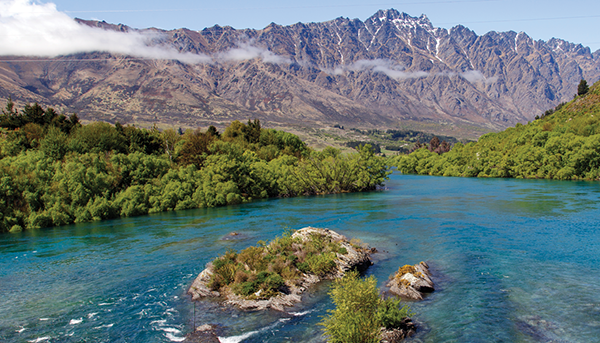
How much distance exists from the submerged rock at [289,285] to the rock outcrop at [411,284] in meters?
3.92

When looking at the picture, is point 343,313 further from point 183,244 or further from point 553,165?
point 553,165

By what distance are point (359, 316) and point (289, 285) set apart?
8.56 m

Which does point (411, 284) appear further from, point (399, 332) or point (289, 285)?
point (289, 285)

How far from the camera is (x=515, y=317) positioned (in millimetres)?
20391

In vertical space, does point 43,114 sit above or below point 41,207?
above

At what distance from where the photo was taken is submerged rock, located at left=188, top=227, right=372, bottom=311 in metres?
22.8

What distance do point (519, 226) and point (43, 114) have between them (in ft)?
323

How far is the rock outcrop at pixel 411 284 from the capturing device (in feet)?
77.3

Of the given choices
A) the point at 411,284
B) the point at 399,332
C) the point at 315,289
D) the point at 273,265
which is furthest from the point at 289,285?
the point at 399,332

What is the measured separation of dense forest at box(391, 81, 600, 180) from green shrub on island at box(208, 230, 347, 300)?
98.0m

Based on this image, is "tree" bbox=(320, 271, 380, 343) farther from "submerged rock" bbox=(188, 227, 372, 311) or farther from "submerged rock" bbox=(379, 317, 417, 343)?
"submerged rock" bbox=(188, 227, 372, 311)

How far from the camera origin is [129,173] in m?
68.1

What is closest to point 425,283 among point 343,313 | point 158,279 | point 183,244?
point 343,313

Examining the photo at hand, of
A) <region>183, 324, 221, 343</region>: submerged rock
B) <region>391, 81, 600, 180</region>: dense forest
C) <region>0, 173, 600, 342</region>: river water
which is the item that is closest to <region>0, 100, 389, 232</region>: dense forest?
<region>0, 173, 600, 342</region>: river water
